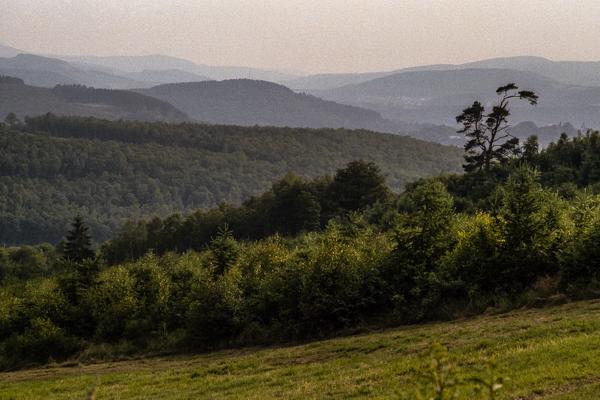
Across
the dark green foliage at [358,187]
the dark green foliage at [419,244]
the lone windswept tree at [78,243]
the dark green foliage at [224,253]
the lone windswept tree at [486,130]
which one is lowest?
the lone windswept tree at [78,243]

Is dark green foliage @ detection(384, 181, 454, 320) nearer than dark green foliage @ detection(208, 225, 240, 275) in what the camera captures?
Yes

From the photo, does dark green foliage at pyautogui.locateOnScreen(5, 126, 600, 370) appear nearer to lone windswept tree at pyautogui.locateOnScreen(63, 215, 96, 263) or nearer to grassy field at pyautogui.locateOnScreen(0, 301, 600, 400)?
grassy field at pyautogui.locateOnScreen(0, 301, 600, 400)

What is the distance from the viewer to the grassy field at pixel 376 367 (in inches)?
530

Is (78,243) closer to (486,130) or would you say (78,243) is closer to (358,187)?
(358,187)

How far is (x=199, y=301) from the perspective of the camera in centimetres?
2919

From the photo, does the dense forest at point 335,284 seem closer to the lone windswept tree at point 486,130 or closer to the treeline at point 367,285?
the treeline at point 367,285

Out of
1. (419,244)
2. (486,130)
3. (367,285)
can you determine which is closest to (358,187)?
(486,130)

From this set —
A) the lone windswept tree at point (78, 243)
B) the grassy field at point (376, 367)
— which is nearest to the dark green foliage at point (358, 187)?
the lone windswept tree at point (78, 243)

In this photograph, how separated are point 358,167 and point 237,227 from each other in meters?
23.9

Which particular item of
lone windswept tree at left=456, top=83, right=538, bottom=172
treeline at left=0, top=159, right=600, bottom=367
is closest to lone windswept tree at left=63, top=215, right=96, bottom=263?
treeline at left=0, top=159, right=600, bottom=367

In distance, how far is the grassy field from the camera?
13469 mm

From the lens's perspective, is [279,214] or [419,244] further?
[279,214]

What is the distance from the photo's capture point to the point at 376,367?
17.0 metres

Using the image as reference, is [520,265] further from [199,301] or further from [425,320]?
[199,301]
